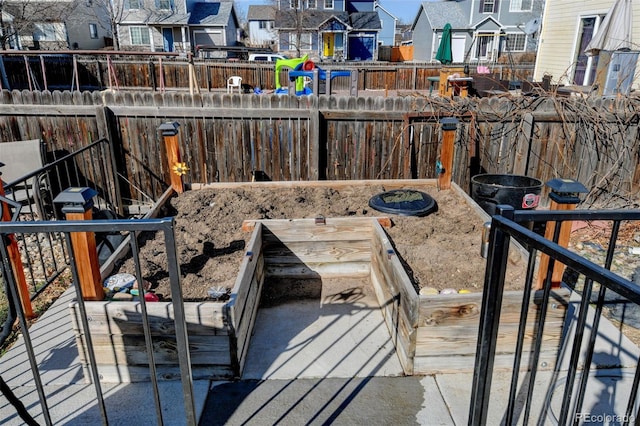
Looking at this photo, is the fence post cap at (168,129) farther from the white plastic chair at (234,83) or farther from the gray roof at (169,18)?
the gray roof at (169,18)

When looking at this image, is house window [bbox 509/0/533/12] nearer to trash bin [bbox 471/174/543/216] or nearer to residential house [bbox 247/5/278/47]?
residential house [bbox 247/5/278/47]

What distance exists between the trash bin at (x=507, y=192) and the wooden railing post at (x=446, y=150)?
0.36 metres

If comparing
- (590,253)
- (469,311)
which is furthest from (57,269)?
(590,253)

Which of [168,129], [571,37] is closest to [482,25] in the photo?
[571,37]

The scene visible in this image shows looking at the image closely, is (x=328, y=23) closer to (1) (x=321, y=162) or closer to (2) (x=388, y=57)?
(2) (x=388, y=57)

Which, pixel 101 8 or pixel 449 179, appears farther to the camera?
pixel 101 8

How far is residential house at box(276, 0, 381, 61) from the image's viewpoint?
37.6 m

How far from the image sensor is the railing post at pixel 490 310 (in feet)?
5.46

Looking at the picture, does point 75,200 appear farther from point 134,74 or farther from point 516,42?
point 516,42

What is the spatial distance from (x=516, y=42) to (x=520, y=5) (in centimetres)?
262

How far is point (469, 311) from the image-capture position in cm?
288

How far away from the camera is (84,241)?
9.00 feet

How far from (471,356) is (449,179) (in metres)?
2.92

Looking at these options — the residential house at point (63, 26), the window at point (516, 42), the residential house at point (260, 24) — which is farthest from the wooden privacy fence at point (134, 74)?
the residential house at point (260, 24)
